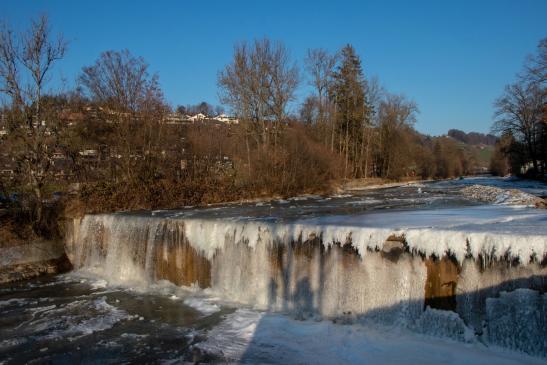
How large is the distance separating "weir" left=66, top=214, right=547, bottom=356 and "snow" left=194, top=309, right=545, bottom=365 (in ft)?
0.97

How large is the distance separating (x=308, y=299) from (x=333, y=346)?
1.98m

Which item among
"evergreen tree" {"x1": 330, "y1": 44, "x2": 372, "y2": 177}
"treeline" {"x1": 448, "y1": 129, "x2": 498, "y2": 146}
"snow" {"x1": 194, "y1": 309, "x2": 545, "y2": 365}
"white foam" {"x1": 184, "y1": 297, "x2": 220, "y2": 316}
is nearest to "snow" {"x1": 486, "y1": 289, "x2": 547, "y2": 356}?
"snow" {"x1": 194, "y1": 309, "x2": 545, "y2": 365}

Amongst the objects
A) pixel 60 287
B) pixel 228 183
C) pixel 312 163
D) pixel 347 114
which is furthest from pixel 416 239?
pixel 347 114

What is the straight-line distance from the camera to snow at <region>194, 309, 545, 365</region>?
6902mm

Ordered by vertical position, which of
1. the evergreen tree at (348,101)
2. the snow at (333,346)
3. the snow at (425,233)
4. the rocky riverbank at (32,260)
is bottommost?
the snow at (333,346)

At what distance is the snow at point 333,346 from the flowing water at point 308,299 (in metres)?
0.03

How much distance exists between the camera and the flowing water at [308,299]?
7180mm

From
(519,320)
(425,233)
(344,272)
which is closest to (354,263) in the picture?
(344,272)

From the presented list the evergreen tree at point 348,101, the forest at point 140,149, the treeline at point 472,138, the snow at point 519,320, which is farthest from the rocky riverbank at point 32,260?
the treeline at point 472,138

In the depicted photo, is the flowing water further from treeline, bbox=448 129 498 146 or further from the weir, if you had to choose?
treeline, bbox=448 129 498 146

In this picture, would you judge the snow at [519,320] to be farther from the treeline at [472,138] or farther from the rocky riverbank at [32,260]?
the treeline at [472,138]

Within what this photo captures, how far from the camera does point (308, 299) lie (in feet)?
31.3

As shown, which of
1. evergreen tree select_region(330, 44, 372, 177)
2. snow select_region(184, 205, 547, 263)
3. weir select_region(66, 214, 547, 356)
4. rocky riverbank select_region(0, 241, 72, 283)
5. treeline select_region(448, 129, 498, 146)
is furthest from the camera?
treeline select_region(448, 129, 498, 146)

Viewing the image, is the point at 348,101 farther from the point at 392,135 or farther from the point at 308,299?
the point at 308,299
